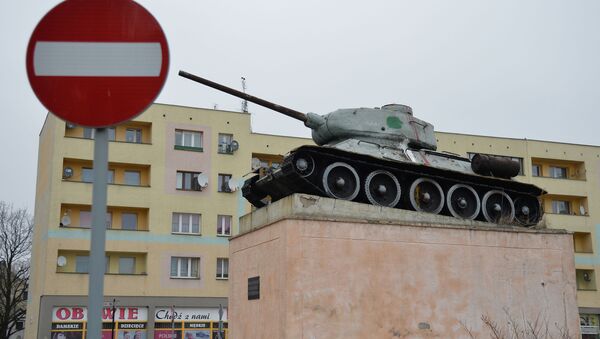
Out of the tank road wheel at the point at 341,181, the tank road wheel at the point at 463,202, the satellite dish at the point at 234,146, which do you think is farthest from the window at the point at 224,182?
the tank road wheel at the point at 341,181

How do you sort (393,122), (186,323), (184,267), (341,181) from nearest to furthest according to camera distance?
(341,181), (393,122), (186,323), (184,267)

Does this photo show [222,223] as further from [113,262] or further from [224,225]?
[113,262]

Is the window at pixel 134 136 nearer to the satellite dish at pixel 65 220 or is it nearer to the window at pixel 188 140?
the window at pixel 188 140

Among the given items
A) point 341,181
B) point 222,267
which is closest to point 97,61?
point 341,181

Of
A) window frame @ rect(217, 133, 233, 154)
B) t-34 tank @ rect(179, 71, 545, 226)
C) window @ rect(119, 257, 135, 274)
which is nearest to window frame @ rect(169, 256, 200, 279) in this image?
window @ rect(119, 257, 135, 274)

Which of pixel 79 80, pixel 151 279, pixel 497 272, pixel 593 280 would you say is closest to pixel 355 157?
pixel 497 272

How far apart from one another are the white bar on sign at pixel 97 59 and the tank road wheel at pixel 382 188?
9.92m

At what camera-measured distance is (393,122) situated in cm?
1390

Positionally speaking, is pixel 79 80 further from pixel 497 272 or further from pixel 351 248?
pixel 497 272

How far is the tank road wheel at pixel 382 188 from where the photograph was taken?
1296 cm

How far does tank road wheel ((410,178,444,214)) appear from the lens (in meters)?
13.3

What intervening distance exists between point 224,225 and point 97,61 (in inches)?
1239

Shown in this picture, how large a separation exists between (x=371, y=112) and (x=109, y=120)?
11.1 m

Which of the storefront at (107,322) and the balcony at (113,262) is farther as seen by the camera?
the balcony at (113,262)
